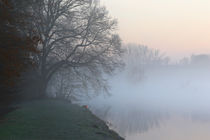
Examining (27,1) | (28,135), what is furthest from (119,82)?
(28,135)

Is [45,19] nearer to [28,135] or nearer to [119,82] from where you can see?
[28,135]

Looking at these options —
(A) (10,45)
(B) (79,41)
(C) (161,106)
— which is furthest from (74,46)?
(C) (161,106)

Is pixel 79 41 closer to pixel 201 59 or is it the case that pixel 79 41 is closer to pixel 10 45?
pixel 10 45

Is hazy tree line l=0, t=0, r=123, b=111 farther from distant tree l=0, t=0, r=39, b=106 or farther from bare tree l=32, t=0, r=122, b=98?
distant tree l=0, t=0, r=39, b=106

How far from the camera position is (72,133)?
9602mm

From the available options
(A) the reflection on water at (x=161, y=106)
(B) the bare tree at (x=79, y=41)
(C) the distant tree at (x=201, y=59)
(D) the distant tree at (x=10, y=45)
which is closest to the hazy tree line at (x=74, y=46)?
(B) the bare tree at (x=79, y=41)

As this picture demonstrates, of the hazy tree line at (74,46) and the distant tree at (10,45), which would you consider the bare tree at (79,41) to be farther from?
the distant tree at (10,45)

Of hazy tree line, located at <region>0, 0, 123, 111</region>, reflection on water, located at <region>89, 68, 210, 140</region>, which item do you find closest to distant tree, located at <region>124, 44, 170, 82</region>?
reflection on water, located at <region>89, 68, 210, 140</region>

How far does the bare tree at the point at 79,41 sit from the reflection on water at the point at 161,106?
546cm

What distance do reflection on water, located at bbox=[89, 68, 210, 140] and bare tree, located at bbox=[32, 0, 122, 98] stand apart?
215 inches

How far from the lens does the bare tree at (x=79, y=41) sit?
21.8 meters

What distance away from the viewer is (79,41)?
22.9 metres

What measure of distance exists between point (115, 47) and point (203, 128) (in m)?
10.1

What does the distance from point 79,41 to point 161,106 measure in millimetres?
19861
